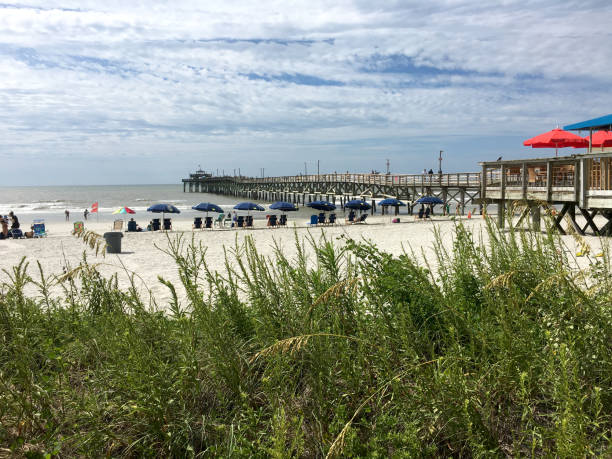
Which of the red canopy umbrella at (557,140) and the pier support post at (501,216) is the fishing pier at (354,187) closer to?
the red canopy umbrella at (557,140)

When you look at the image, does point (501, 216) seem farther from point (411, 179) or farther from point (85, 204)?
point (85, 204)

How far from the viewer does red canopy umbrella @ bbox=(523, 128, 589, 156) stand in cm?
1805

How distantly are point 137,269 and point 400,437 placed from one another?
9.67m

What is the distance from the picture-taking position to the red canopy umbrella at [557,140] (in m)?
18.0

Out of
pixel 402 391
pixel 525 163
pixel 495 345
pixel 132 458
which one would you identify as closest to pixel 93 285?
pixel 132 458

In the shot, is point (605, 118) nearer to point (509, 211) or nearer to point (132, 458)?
point (509, 211)

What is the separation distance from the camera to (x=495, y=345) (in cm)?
238

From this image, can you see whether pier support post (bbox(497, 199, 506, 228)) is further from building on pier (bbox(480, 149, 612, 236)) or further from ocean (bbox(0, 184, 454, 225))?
ocean (bbox(0, 184, 454, 225))

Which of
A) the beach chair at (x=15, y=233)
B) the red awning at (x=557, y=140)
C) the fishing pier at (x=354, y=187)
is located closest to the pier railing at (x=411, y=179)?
the fishing pier at (x=354, y=187)

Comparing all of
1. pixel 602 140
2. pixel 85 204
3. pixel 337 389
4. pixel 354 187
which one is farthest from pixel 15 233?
pixel 85 204

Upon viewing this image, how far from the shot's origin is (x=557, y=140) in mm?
17984

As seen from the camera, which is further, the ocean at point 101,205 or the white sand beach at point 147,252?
the ocean at point 101,205

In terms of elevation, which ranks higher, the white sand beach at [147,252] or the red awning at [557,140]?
the red awning at [557,140]

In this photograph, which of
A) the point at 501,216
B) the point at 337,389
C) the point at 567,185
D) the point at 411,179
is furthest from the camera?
the point at 411,179
